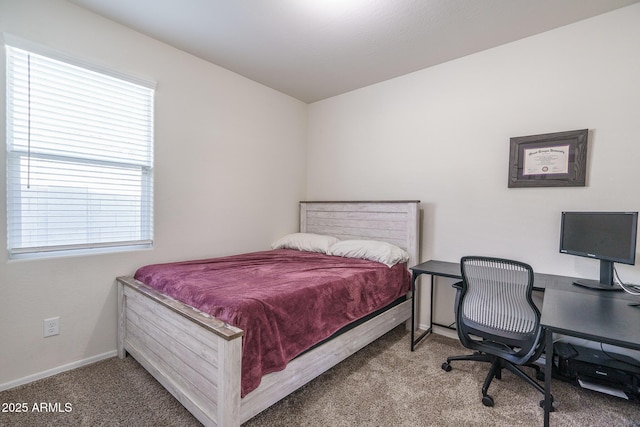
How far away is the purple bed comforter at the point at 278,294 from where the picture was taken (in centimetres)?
156

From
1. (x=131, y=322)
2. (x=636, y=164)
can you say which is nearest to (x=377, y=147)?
(x=636, y=164)

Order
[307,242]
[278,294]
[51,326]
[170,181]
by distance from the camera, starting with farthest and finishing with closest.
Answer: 1. [307,242]
2. [170,181]
3. [51,326]
4. [278,294]

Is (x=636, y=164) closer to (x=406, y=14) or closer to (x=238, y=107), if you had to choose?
(x=406, y=14)

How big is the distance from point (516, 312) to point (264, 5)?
8.64ft

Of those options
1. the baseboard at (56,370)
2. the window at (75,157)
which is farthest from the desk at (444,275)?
→ the baseboard at (56,370)

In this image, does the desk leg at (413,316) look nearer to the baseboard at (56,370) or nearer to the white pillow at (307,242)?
the white pillow at (307,242)

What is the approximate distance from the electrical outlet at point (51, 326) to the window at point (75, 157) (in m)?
0.49

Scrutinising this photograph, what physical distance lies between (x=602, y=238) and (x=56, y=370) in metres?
3.91

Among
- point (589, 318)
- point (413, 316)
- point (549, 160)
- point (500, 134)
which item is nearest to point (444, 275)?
point (413, 316)

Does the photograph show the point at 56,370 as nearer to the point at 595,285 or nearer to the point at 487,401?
the point at 487,401

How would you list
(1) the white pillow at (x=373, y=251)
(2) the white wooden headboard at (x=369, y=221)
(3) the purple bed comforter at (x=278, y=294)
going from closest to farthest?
(3) the purple bed comforter at (x=278, y=294) < (1) the white pillow at (x=373, y=251) < (2) the white wooden headboard at (x=369, y=221)

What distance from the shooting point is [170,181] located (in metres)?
2.66

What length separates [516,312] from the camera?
182 centimetres

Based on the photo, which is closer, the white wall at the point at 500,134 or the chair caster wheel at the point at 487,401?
the chair caster wheel at the point at 487,401
